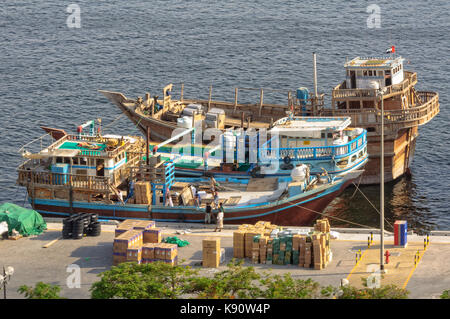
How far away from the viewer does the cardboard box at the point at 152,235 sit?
48531 millimetres

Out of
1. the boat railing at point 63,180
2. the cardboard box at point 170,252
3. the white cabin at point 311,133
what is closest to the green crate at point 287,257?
the cardboard box at point 170,252

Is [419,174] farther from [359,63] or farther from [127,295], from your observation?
[127,295]

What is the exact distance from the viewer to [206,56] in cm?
10506

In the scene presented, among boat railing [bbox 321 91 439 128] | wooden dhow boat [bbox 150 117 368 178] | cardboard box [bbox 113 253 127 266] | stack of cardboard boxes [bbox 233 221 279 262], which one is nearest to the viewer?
cardboard box [bbox 113 253 127 266]

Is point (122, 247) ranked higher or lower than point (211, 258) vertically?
higher

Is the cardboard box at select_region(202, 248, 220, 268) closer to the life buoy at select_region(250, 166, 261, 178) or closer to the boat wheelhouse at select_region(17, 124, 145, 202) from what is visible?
the boat wheelhouse at select_region(17, 124, 145, 202)

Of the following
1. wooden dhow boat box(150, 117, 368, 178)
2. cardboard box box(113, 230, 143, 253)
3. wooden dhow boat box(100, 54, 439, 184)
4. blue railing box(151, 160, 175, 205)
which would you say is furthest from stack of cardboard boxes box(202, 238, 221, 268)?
wooden dhow boat box(100, 54, 439, 184)

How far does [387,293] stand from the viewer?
3812cm

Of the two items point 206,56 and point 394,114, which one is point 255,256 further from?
point 206,56

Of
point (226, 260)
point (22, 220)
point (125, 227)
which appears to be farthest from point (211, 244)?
point (22, 220)

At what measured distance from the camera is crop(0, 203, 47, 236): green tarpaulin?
5203cm

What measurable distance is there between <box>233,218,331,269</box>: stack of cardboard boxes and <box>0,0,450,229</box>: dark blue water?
57.7 ft

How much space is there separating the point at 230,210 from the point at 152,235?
28.2 ft

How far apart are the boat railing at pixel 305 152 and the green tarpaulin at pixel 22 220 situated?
54.3 ft
